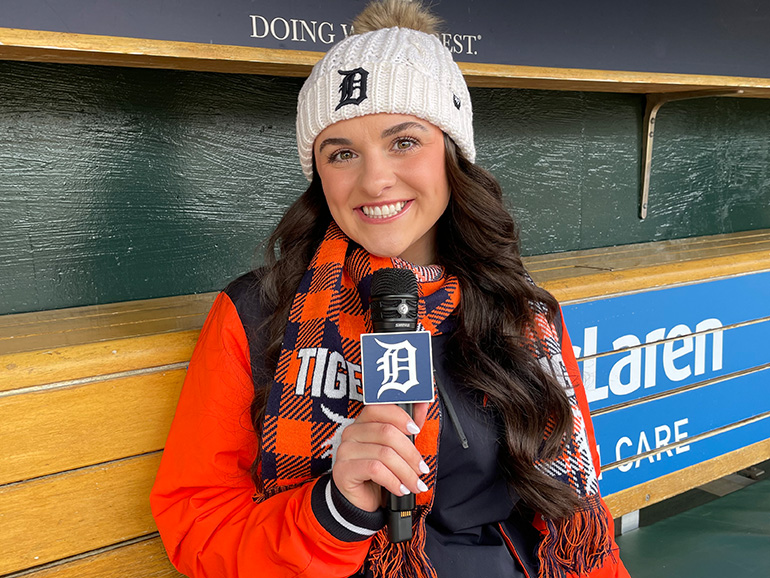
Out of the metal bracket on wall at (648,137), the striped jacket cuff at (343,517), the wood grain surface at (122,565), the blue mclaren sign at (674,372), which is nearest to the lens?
the striped jacket cuff at (343,517)

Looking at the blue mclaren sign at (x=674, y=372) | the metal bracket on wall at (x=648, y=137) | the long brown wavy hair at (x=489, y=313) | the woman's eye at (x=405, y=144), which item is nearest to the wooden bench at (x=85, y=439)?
the long brown wavy hair at (x=489, y=313)

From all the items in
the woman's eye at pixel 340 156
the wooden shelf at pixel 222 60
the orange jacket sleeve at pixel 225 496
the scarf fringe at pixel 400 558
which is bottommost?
the scarf fringe at pixel 400 558

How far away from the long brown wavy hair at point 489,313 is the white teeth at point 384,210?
15cm

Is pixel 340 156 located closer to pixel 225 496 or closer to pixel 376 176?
pixel 376 176

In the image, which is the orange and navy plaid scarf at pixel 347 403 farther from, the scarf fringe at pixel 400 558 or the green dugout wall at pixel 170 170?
the green dugout wall at pixel 170 170

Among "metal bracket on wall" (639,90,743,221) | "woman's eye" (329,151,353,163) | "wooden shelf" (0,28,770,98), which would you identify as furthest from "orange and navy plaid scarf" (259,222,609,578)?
"metal bracket on wall" (639,90,743,221)

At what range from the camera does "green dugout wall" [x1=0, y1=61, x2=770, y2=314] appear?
1.71 metres

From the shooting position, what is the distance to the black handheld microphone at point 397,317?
0.83 m

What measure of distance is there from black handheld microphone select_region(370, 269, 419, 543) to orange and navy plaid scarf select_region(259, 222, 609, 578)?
0.24m

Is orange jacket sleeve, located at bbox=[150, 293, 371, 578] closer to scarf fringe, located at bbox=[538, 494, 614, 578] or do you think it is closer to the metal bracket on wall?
scarf fringe, located at bbox=[538, 494, 614, 578]

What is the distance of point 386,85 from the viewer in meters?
1.16

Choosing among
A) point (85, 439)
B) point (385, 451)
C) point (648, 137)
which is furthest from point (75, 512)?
point (648, 137)

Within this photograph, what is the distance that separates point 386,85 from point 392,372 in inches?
22.1

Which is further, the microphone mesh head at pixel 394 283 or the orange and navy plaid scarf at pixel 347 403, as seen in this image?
the orange and navy plaid scarf at pixel 347 403
